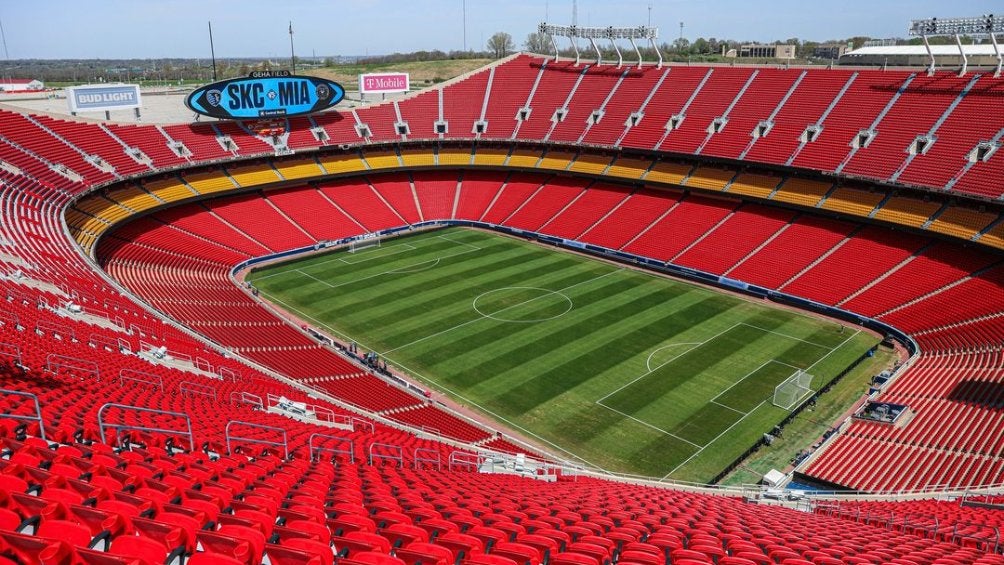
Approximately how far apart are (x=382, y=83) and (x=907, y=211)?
48153 millimetres

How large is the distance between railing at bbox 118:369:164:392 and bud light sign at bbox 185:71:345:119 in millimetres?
41847

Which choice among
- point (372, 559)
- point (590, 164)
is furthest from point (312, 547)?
point (590, 164)

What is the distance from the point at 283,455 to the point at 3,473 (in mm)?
7243

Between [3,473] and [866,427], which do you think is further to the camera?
[866,427]

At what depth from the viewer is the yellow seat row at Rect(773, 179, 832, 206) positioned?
46.6 m

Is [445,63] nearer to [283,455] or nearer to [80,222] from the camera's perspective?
[80,222]

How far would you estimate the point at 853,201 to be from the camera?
4494cm

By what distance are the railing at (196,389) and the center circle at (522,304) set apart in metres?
22.6

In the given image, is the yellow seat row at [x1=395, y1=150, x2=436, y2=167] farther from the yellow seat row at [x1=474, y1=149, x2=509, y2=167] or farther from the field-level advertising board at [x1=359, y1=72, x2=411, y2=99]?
the field-level advertising board at [x1=359, y1=72, x2=411, y2=99]

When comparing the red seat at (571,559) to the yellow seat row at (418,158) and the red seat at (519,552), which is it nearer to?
the red seat at (519,552)

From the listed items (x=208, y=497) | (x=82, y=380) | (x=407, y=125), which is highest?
(x=407, y=125)

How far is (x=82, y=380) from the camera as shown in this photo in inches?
619

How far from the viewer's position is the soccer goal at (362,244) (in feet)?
178

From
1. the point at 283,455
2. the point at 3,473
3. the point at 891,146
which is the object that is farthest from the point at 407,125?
the point at 3,473
